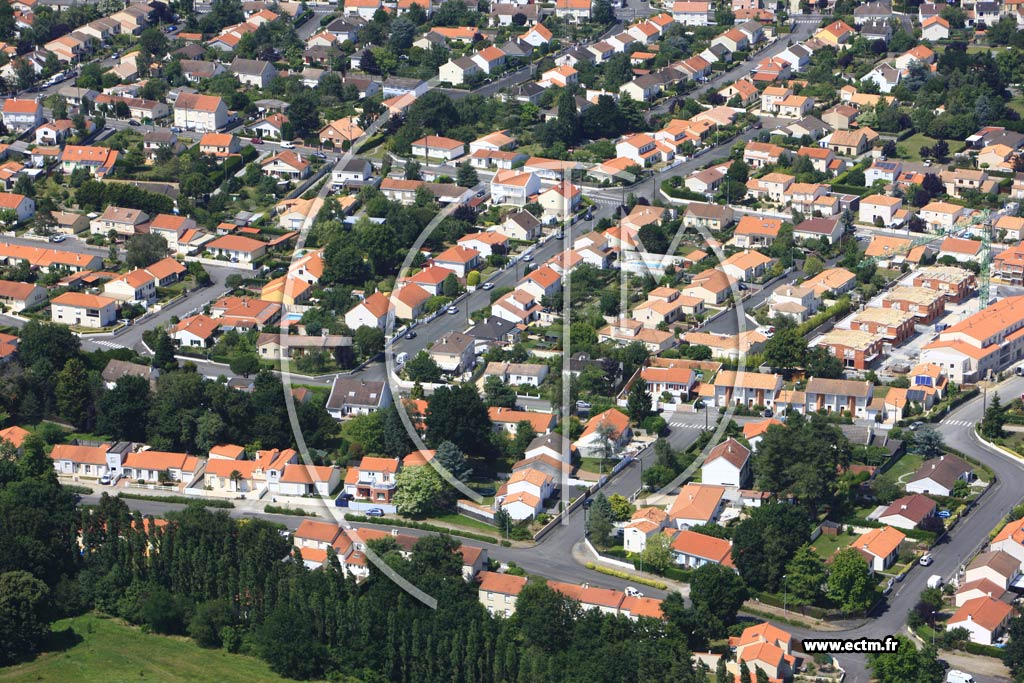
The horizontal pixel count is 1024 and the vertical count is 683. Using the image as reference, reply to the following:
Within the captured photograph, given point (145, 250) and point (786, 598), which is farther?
point (145, 250)

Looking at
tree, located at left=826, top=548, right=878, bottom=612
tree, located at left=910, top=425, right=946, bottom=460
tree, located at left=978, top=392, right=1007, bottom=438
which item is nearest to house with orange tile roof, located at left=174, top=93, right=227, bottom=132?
tree, located at left=910, top=425, right=946, bottom=460

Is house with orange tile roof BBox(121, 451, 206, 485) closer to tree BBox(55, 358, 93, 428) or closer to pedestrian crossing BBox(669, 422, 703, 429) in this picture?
tree BBox(55, 358, 93, 428)

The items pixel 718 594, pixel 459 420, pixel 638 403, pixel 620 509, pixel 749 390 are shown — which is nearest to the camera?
pixel 718 594

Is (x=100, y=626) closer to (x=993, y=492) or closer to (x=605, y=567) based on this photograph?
(x=605, y=567)

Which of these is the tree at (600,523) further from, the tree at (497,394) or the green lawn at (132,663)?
the green lawn at (132,663)

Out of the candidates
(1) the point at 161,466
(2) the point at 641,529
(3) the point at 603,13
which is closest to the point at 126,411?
(1) the point at 161,466

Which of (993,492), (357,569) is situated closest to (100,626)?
(357,569)

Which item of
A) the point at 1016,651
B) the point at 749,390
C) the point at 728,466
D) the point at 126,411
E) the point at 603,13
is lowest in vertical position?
the point at 1016,651

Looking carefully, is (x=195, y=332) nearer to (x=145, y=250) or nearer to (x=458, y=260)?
(x=145, y=250)
